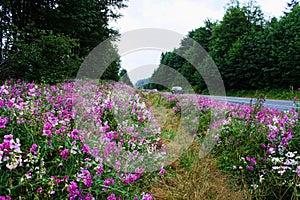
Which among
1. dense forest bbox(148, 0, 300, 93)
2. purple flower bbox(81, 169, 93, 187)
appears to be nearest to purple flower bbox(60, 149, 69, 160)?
purple flower bbox(81, 169, 93, 187)

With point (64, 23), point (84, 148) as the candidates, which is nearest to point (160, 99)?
point (64, 23)

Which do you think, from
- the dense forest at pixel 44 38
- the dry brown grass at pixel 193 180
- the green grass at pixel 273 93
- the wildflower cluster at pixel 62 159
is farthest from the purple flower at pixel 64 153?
the green grass at pixel 273 93

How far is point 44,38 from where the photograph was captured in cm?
806

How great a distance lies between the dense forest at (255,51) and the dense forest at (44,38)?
7.85 m

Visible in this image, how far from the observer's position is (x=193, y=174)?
305 centimetres

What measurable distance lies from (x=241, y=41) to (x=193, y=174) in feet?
98.7

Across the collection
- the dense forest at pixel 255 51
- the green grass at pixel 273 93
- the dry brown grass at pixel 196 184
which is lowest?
the dry brown grass at pixel 196 184

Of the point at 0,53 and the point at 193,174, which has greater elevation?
the point at 0,53

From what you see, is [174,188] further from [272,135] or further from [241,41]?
[241,41]

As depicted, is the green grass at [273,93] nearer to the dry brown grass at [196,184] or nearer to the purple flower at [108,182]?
the dry brown grass at [196,184]

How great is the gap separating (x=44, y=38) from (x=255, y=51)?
25360mm

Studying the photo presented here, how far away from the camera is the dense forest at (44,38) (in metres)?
7.68

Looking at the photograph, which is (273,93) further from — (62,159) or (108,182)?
(62,159)

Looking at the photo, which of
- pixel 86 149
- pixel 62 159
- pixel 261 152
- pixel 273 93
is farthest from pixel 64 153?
pixel 273 93
